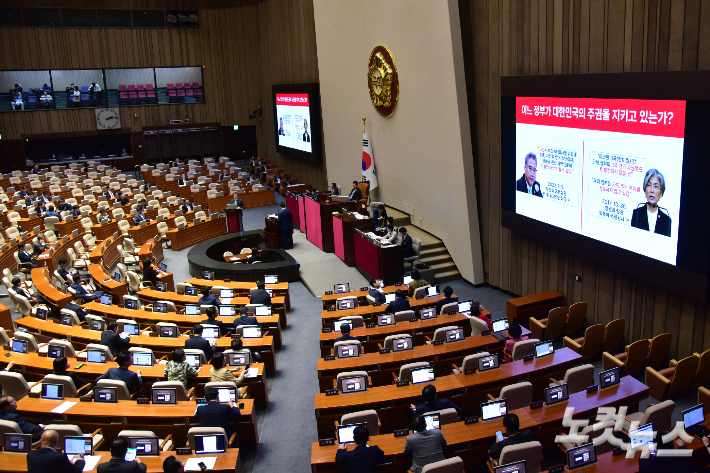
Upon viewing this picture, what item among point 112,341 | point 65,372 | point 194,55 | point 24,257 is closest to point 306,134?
point 194,55

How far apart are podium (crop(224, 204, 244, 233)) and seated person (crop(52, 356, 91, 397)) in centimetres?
898

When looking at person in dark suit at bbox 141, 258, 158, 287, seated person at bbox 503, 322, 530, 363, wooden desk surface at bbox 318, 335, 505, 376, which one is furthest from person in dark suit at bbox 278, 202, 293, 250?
seated person at bbox 503, 322, 530, 363

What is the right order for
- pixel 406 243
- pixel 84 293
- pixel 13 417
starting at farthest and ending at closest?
pixel 406 243
pixel 84 293
pixel 13 417

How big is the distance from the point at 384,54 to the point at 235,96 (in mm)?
15245

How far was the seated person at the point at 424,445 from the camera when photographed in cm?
530

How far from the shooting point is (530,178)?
33.6ft

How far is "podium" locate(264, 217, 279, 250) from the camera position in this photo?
48.9 ft

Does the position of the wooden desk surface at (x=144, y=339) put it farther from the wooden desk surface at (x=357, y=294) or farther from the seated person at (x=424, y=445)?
the seated person at (x=424, y=445)

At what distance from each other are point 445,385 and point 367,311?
3000mm

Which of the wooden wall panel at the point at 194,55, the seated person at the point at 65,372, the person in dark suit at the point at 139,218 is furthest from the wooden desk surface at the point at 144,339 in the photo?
the wooden wall panel at the point at 194,55

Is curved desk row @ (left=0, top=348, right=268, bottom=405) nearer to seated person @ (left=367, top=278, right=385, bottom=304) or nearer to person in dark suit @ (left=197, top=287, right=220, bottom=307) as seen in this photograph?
person in dark suit @ (left=197, top=287, right=220, bottom=307)

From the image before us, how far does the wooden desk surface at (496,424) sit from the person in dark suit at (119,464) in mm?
1566

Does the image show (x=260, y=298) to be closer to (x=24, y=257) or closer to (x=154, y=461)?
(x=154, y=461)

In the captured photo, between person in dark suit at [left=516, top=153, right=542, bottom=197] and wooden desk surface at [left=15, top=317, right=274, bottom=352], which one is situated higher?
person in dark suit at [left=516, top=153, right=542, bottom=197]
